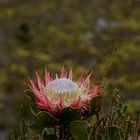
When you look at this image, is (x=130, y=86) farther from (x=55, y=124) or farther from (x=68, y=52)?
(x=55, y=124)

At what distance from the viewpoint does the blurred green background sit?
13.1 m

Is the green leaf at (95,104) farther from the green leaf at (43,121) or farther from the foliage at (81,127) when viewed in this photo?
the green leaf at (43,121)

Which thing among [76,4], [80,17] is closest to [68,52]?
[80,17]

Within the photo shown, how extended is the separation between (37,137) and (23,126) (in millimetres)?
132

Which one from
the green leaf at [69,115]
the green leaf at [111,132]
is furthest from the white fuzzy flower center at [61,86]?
the green leaf at [111,132]

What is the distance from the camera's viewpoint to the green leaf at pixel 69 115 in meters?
2.43

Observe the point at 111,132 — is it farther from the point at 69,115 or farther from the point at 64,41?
the point at 64,41

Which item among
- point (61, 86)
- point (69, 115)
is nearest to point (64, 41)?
point (61, 86)

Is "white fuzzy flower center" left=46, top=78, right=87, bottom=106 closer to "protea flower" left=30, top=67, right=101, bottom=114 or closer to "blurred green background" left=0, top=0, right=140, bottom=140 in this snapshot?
"protea flower" left=30, top=67, right=101, bottom=114

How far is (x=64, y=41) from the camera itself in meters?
16.9

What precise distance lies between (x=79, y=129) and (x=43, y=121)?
15cm

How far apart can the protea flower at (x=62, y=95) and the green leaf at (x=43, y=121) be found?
Answer: 1.6 inches

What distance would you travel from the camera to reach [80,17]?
19.1 metres

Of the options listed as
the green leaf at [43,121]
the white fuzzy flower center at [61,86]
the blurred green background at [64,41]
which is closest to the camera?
the green leaf at [43,121]
